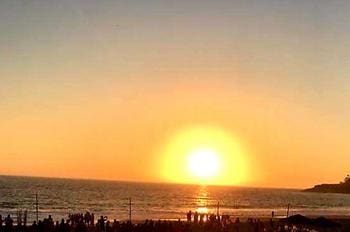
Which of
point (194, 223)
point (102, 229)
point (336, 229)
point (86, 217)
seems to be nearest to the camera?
point (102, 229)

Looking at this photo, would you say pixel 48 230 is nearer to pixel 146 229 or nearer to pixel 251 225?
pixel 146 229

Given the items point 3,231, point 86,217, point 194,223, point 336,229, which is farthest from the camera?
point 336,229

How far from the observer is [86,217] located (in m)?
38.7

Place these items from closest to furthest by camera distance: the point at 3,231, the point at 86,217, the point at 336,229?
the point at 3,231, the point at 86,217, the point at 336,229

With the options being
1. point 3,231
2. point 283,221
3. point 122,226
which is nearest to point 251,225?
point 283,221

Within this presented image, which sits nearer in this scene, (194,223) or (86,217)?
(86,217)

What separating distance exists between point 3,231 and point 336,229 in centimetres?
2683

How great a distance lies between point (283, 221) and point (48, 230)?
71.5ft

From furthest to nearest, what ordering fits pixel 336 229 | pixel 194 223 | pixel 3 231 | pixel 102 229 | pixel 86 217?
pixel 336 229 < pixel 194 223 < pixel 86 217 < pixel 102 229 < pixel 3 231

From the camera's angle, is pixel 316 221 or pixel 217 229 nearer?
pixel 217 229

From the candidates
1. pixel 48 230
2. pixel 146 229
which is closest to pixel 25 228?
pixel 48 230

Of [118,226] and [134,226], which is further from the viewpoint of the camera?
[134,226]

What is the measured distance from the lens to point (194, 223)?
41531 mm

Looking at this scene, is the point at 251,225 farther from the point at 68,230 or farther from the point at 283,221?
the point at 68,230
